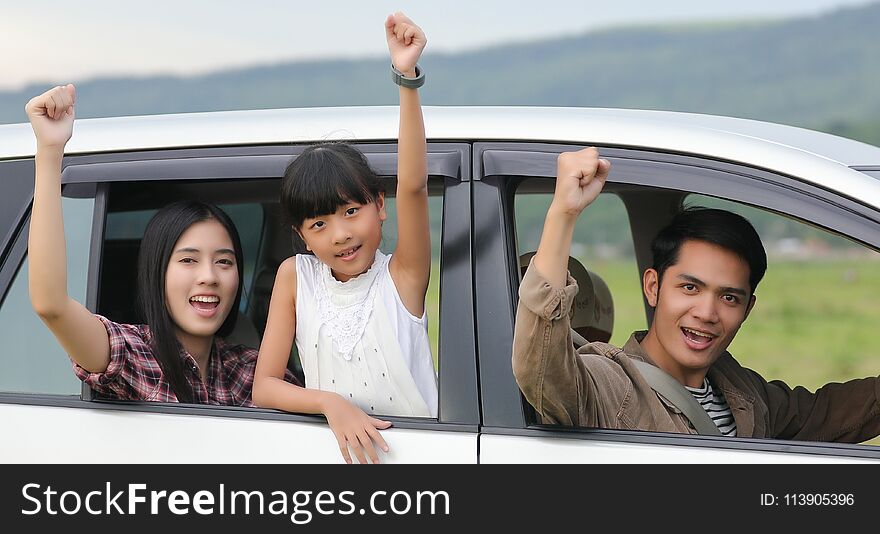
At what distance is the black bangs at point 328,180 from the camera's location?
254 cm

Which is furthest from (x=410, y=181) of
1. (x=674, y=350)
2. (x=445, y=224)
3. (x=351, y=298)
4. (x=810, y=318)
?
(x=810, y=318)

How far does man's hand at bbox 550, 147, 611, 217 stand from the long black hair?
44.7 inches

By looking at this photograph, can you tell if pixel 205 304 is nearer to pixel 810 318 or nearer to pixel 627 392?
pixel 627 392

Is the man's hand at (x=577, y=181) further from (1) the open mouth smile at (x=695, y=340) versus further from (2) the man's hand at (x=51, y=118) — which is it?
(2) the man's hand at (x=51, y=118)

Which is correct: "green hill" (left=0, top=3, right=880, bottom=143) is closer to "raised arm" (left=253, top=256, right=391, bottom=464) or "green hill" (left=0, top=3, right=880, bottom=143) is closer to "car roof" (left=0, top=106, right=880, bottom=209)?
"car roof" (left=0, top=106, right=880, bottom=209)

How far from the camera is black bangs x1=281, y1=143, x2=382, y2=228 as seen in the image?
254cm

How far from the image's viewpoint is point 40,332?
2.79 m

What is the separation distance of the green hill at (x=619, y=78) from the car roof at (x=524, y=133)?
70.5m

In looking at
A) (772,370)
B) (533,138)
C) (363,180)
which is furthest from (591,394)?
(772,370)

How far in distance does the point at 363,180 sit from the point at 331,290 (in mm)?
276

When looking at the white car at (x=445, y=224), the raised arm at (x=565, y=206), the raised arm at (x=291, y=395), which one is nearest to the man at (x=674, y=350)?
the raised arm at (x=565, y=206)

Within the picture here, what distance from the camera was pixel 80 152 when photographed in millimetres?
2713

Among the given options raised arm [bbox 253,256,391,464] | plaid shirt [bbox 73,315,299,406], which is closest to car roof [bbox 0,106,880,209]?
raised arm [bbox 253,256,391,464]

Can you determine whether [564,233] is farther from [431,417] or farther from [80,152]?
[80,152]
